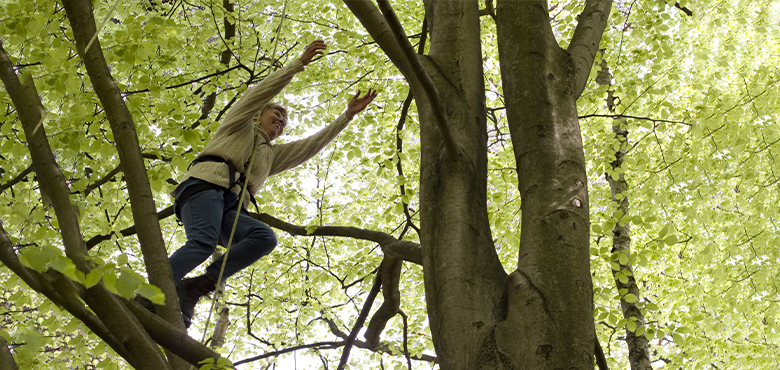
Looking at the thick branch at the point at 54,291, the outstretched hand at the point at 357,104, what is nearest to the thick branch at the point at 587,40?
the outstretched hand at the point at 357,104

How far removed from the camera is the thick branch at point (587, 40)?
256 cm

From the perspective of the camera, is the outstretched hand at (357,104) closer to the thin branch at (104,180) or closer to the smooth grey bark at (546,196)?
the smooth grey bark at (546,196)

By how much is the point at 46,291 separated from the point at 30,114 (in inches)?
37.8

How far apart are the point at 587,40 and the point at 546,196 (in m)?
1.08

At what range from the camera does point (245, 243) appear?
2982 millimetres

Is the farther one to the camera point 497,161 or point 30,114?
point 497,161

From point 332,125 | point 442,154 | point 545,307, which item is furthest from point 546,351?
point 332,125

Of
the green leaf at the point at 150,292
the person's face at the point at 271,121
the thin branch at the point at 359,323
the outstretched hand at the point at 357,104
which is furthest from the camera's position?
the person's face at the point at 271,121

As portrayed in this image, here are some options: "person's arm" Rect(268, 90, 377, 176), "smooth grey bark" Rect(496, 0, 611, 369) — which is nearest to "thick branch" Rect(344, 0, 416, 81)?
"smooth grey bark" Rect(496, 0, 611, 369)

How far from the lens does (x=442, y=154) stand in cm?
222

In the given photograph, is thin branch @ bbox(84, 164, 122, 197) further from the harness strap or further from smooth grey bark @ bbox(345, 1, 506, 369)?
smooth grey bark @ bbox(345, 1, 506, 369)

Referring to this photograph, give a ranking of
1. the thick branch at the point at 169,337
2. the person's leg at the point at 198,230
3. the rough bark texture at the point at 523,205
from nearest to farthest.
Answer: the thick branch at the point at 169,337 → the rough bark texture at the point at 523,205 → the person's leg at the point at 198,230

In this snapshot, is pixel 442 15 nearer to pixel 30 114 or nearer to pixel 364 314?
pixel 364 314

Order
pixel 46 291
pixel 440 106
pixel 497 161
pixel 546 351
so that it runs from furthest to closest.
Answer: pixel 497 161, pixel 440 106, pixel 546 351, pixel 46 291
